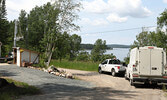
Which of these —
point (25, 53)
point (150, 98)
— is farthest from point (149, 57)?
point (25, 53)

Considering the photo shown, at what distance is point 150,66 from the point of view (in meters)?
14.0

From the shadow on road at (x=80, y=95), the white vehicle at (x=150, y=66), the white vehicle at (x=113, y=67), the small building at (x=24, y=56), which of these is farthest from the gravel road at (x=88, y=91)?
the small building at (x=24, y=56)

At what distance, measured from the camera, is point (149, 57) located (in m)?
14.0

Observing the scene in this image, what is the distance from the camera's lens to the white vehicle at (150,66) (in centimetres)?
1386

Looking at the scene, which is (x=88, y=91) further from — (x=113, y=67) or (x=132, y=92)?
(x=113, y=67)

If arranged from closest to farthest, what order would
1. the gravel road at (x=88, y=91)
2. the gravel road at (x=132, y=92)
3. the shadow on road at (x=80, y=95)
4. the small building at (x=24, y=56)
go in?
the shadow on road at (x=80, y=95)
the gravel road at (x=88, y=91)
the gravel road at (x=132, y=92)
the small building at (x=24, y=56)

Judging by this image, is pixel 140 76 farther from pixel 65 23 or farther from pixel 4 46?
pixel 4 46

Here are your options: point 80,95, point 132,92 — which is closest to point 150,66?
point 132,92

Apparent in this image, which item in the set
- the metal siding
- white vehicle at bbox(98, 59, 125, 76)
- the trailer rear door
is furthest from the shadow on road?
white vehicle at bbox(98, 59, 125, 76)

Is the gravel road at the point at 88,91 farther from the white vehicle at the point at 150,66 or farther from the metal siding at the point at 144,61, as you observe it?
the metal siding at the point at 144,61

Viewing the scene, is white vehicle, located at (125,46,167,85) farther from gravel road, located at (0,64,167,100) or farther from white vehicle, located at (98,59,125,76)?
white vehicle, located at (98,59,125,76)

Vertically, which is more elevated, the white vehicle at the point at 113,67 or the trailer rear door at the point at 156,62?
the trailer rear door at the point at 156,62

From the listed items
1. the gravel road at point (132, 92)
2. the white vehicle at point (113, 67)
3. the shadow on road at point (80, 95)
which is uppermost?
the white vehicle at point (113, 67)

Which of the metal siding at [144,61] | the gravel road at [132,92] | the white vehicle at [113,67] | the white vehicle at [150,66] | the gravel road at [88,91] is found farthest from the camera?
the white vehicle at [113,67]
